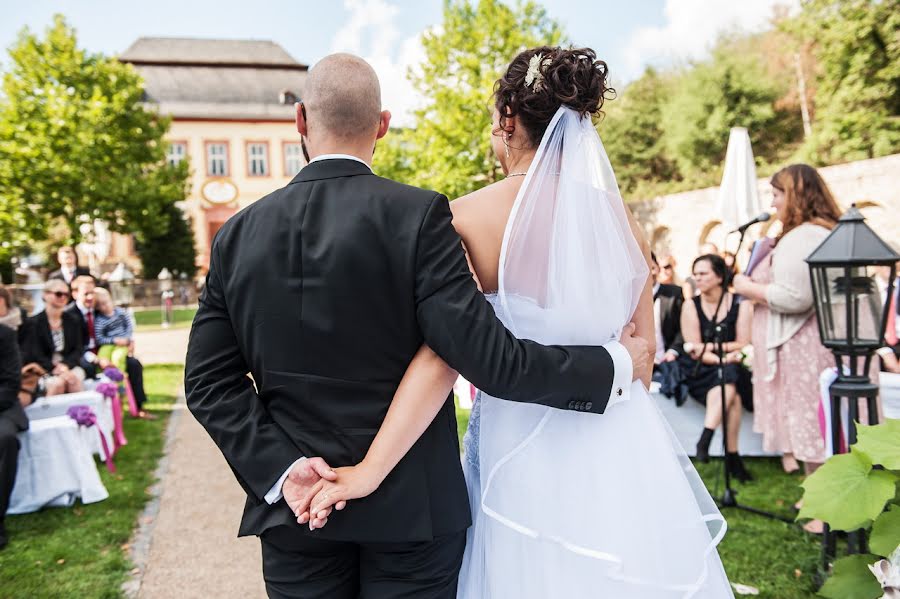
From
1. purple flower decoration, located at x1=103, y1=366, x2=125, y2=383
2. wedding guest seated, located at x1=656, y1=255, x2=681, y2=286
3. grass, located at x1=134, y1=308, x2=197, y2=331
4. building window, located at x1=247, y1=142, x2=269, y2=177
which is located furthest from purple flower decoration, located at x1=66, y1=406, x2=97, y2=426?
building window, located at x1=247, y1=142, x2=269, y2=177

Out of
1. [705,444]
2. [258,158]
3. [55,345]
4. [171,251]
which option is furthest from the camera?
[258,158]

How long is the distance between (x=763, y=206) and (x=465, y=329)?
55.6ft

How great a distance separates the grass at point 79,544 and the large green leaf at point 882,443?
3790 millimetres

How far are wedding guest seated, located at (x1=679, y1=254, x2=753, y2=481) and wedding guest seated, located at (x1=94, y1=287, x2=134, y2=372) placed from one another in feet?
21.7

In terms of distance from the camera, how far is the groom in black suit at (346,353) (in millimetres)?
1562

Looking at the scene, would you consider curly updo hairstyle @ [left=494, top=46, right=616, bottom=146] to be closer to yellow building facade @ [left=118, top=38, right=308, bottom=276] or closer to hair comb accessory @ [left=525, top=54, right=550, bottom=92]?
hair comb accessory @ [left=525, top=54, right=550, bottom=92]

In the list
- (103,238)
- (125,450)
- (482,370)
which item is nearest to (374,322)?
(482,370)

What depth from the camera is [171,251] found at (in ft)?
116

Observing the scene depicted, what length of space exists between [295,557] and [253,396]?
1.44ft

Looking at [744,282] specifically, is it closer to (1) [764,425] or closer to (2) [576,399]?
(1) [764,425]

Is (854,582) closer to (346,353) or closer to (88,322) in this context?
(346,353)

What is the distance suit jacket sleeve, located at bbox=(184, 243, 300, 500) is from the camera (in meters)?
1.65

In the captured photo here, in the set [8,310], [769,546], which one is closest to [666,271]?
[769,546]

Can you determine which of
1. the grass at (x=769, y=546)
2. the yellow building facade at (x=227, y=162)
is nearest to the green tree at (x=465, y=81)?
the grass at (x=769, y=546)
